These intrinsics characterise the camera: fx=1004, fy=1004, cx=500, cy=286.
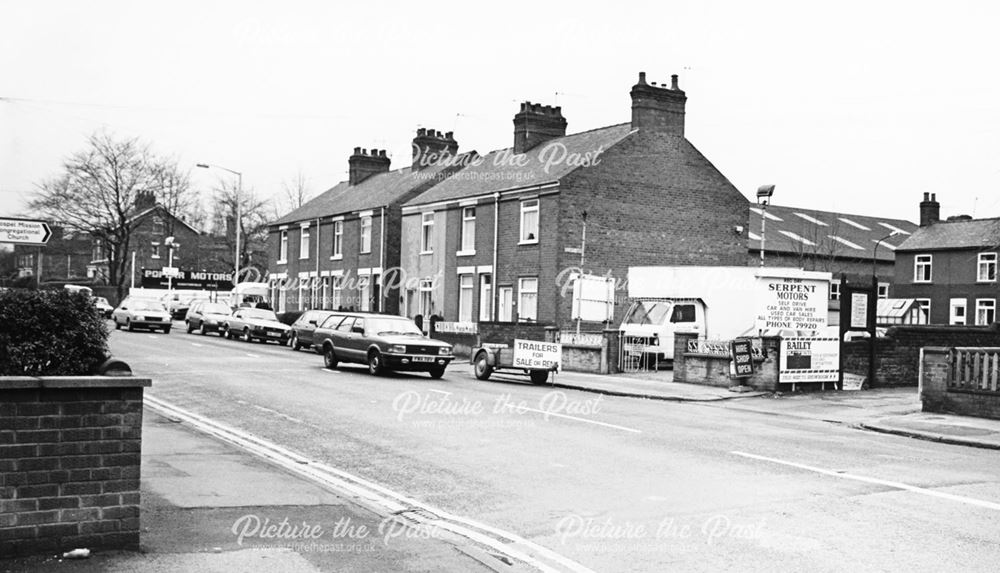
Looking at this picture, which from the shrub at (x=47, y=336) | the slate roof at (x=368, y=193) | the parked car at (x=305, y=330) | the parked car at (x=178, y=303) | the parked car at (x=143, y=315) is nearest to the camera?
the shrub at (x=47, y=336)

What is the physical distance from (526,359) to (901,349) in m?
9.22

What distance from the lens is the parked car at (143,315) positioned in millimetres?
46469

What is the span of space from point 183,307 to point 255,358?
1571 inches

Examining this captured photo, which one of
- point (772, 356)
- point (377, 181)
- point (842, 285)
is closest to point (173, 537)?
point (772, 356)

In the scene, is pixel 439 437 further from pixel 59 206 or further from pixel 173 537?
pixel 59 206

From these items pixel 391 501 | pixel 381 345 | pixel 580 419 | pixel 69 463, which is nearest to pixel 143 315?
pixel 381 345

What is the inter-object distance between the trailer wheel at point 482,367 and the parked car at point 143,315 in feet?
82.2

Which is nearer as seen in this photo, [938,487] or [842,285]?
[938,487]

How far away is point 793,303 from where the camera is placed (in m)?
23.9

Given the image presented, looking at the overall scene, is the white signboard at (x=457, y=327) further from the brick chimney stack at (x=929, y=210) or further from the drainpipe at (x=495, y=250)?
the brick chimney stack at (x=929, y=210)

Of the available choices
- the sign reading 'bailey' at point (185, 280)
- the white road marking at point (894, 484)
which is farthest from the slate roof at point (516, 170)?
the sign reading 'bailey' at point (185, 280)

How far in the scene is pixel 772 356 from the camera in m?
22.9

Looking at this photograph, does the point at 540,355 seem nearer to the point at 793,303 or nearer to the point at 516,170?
the point at 793,303

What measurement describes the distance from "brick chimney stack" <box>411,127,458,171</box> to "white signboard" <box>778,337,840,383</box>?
32.7m
